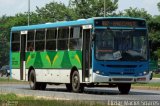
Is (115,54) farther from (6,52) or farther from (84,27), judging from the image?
(6,52)

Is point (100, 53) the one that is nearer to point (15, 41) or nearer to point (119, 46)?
point (119, 46)

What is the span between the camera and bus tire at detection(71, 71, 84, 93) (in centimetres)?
2972

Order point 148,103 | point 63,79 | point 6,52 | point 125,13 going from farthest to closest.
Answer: point 6,52 < point 125,13 < point 63,79 < point 148,103

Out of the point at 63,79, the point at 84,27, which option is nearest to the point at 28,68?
the point at 63,79

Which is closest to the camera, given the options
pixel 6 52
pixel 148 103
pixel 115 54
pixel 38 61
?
pixel 148 103

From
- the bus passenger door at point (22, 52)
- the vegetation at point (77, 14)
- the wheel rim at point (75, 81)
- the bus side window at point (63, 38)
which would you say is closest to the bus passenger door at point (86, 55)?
the wheel rim at point (75, 81)

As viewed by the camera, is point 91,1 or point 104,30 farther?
point 91,1

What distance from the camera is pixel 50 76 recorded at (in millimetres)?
32938

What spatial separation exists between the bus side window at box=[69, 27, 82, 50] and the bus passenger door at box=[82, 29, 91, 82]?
47 centimetres

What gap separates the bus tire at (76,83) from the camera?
29.7m

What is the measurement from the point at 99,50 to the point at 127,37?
1392 millimetres

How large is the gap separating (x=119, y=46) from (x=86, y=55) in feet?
5.42

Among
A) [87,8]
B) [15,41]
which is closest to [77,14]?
[87,8]

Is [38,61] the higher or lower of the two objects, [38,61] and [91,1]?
the lower
